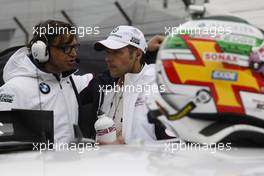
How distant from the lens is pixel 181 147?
163cm

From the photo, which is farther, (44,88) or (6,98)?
(44,88)

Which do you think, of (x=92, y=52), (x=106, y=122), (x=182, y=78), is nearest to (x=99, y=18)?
(x=92, y=52)

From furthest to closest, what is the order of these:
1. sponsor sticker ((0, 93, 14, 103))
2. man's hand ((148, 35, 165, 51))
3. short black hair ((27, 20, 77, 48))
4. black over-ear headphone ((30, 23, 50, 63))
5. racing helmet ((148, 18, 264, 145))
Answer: man's hand ((148, 35, 165, 51))
short black hair ((27, 20, 77, 48))
black over-ear headphone ((30, 23, 50, 63))
sponsor sticker ((0, 93, 14, 103))
racing helmet ((148, 18, 264, 145))

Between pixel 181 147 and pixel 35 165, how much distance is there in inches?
15.3

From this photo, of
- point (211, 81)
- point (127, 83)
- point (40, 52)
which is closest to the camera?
point (211, 81)

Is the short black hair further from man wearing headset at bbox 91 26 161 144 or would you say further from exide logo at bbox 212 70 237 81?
exide logo at bbox 212 70 237 81

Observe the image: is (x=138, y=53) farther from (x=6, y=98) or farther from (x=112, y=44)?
(x=6, y=98)

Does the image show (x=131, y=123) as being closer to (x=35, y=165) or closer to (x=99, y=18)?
(x=35, y=165)

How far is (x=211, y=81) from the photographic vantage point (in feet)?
4.73

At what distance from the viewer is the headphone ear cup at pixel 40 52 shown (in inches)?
102

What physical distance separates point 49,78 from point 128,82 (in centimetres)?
33

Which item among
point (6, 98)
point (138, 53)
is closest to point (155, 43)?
point (138, 53)

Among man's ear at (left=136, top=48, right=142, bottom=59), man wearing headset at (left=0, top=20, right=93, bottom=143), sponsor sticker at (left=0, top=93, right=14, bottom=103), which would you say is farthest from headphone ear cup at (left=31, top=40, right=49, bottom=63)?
man's ear at (left=136, top=48, right=142, bottom=59)

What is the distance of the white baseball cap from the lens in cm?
279
